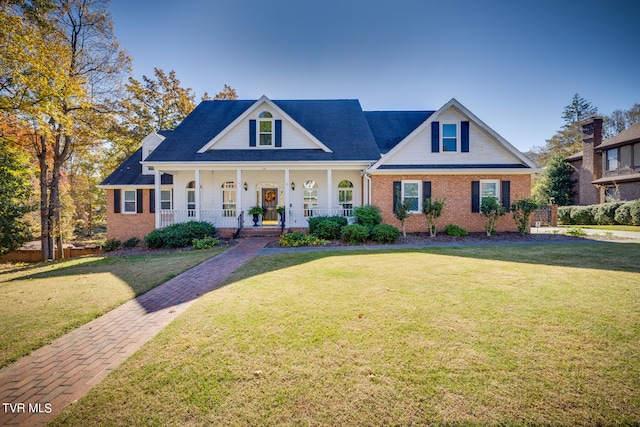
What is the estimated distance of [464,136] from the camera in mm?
14664

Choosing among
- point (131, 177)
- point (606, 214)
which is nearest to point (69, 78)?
point (131, 177)

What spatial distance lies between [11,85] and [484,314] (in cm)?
1503

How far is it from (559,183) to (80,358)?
125 feet

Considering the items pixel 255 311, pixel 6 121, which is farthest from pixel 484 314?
pixel 6 121

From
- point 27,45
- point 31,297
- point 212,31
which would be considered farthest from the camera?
point 212,31

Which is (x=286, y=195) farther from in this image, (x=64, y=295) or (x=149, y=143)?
(x=149, y=143)

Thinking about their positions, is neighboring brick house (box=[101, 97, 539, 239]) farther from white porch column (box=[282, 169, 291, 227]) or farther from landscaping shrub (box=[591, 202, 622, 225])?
landscaping shrub (box=[591, 202, 622, 225])

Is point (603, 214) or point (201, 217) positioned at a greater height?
point (201, 217)

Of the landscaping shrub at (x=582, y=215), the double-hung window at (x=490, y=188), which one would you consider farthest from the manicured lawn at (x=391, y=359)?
the landscaping shrub at (x=582, y=215)

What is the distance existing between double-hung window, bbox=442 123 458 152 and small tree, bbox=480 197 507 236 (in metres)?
3.29

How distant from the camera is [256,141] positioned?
52.9 feet

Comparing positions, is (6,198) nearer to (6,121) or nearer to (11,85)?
(6,121)

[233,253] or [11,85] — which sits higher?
[11,85]

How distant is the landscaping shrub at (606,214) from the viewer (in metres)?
20.9
